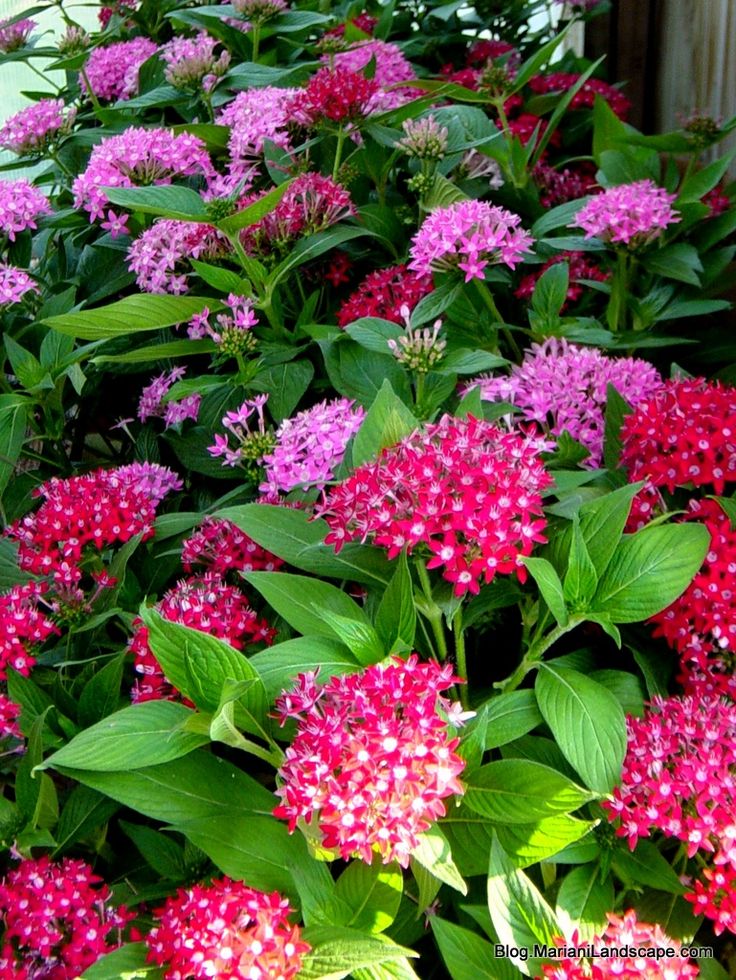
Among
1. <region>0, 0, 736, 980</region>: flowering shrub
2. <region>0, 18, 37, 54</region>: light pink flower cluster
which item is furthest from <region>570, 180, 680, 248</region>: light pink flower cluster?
<region>0, 18, 37, 54</region>: light pink flower cluster

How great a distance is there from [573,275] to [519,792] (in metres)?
0.79

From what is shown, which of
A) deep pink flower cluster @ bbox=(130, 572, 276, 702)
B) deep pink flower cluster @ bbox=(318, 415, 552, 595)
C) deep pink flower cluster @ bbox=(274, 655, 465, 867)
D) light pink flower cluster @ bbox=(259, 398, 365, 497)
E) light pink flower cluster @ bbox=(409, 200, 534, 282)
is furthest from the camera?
light pink flower cluster @ bbox=(409, 200, 534, 282)

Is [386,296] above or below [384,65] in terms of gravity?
below

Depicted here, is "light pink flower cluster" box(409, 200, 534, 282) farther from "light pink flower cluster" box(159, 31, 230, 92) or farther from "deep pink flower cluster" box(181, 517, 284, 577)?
"light pink flower cluster" box(159, 31, 230, 92)

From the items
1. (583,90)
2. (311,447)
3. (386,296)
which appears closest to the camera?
(311,447)

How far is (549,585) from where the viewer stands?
0.67 m

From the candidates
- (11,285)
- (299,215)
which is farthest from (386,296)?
(11,285)

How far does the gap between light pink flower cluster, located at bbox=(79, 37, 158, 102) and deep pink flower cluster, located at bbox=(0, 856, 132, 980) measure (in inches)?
51.9

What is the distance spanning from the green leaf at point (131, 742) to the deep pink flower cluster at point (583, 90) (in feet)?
4.12

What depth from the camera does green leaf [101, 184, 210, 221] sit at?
3.28 ft

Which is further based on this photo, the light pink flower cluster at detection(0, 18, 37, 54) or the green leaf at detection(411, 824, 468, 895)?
the light pink flower cluster at detection(0, 18, 37, 54)

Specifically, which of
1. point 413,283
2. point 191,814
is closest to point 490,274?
point 413,283

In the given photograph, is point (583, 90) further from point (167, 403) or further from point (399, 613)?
point (399, 613)

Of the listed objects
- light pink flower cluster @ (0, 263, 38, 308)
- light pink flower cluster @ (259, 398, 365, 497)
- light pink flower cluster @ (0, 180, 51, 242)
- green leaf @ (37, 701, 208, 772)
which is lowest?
green leaf @ (37, 701, 208, 772)
